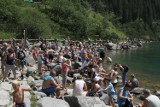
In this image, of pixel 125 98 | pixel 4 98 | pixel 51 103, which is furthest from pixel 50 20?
pixel 51 103

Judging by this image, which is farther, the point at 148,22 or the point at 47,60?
the point at 148,22

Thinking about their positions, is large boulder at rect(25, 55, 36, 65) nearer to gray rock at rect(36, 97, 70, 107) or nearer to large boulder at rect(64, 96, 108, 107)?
large boulder at rect(64, 96, 108, 107)

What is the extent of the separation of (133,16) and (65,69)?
13260 centimetres

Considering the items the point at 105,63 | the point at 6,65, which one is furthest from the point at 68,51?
the point at 6,65

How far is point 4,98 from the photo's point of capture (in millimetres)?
15102

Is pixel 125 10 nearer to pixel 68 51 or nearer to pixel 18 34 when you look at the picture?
pixel 18 34

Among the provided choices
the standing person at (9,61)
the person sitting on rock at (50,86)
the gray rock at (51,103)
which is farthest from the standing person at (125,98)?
the standing person at (9,61)

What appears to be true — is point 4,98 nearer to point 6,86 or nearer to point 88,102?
point 6,86

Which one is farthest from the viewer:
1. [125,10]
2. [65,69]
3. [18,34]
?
[125,10]

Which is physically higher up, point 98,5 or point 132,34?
point 98,5

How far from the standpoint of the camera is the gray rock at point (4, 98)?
1435 cm

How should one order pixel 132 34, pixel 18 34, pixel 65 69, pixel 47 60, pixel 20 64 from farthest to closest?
pixel 132 34, pixel 18 34, pixel 47 60, pixel 20 64, pixel 65 69

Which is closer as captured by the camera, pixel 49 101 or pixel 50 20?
pixel 49 101

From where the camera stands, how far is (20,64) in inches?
876
